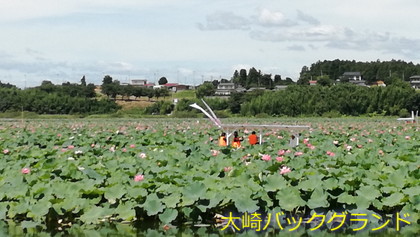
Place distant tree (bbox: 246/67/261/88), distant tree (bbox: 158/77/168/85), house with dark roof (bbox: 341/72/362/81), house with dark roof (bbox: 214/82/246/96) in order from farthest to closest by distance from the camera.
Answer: distant tree (bbox: 158/77/168/85) < house with dark roof (bbox: 341/72/362/81) < distant tree (bbox: 246/67/261/88) < house with dark roof (bbox: 214/82/246/96)

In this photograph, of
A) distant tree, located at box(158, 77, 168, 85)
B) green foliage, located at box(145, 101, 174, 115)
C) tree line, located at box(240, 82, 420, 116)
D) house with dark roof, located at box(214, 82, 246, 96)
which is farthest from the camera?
distant tree, located at box(158, 77, 168, 85)

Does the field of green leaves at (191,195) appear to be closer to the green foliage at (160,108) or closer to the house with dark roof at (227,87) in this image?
the green foliage at (160,108)

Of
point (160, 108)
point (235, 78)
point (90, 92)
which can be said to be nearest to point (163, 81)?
point (235, 78)

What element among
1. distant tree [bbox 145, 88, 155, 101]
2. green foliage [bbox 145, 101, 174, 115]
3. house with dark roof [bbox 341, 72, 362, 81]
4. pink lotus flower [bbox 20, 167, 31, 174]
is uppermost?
house with dark roof [bbox 341, 72, 362, 81]

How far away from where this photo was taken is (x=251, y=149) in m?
11.1

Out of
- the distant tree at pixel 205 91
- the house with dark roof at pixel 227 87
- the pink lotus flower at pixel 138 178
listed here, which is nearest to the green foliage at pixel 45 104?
the distant tree at pixel 205 91

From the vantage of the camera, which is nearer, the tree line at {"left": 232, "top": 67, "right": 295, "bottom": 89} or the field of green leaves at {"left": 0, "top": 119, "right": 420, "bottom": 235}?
the field of green leaves at {"left": 0, "top": 119, "right": 420, "bottom": 235}

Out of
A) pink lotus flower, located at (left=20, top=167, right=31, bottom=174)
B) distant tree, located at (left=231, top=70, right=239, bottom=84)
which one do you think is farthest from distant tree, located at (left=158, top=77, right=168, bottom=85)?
pink lotus flower, located at (left=20, top=167, right=31, bottom=174)

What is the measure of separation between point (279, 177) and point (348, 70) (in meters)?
127

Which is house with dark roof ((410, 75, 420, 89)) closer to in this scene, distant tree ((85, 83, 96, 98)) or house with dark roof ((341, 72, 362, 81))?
house with dark roof ((341, 72, 362, 81))

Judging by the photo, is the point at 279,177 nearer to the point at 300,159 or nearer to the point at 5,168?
the point at 300,159

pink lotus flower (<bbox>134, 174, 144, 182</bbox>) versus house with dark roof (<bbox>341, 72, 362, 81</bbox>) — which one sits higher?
house with dark roof (<bbox>341, 72, 362, 81</bbox>)

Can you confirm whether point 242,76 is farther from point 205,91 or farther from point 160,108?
point 160,108

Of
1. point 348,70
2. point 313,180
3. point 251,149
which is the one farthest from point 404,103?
point 348,70
